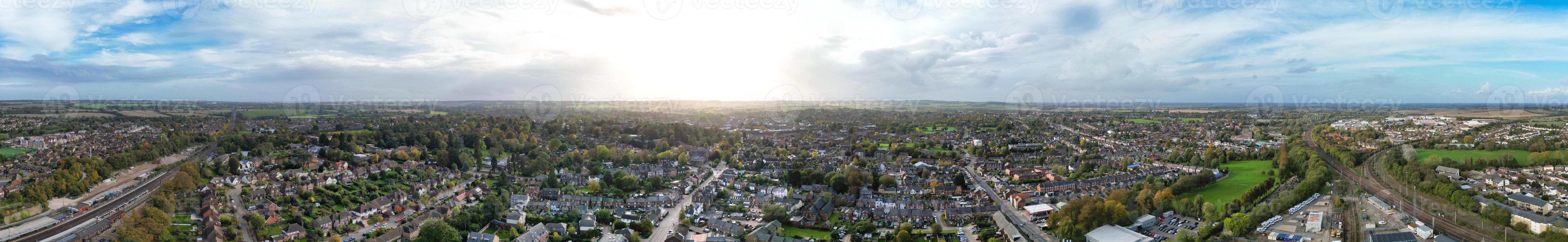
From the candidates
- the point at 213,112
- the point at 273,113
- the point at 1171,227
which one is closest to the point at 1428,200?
the point at 1171,227

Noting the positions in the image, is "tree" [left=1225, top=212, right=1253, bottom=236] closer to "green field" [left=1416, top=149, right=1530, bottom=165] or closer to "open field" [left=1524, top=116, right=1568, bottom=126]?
"green field" [left=1416, top=149, right=1530, bottom=165]

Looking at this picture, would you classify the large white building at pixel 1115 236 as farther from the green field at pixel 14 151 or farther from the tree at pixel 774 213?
the green field at pixel 14 151

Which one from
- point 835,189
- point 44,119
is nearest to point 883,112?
point 835,189

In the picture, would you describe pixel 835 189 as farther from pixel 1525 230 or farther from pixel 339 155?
pixel 339 155

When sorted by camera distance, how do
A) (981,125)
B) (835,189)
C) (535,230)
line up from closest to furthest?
(535,230) < (835,189) < (981,125)

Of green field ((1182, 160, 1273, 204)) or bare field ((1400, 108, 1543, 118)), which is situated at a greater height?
bare field ((1400, 108, 1543, 118))

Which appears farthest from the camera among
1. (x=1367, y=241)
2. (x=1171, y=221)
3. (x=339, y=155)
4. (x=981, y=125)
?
(x=981, y=125)

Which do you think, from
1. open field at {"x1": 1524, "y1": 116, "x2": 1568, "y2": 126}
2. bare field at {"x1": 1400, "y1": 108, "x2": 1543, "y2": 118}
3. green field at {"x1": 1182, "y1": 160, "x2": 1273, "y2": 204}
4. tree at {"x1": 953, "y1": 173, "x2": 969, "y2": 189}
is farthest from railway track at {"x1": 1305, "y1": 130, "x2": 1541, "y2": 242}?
bare field at {"x1": 1400, "y1": 108, "x2": 1543, "y2": 118}

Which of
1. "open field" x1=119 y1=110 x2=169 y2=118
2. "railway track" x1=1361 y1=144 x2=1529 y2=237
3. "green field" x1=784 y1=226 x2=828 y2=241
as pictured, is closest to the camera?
"railway track" x1=1361 y1=144 x2=1529 y2=237
